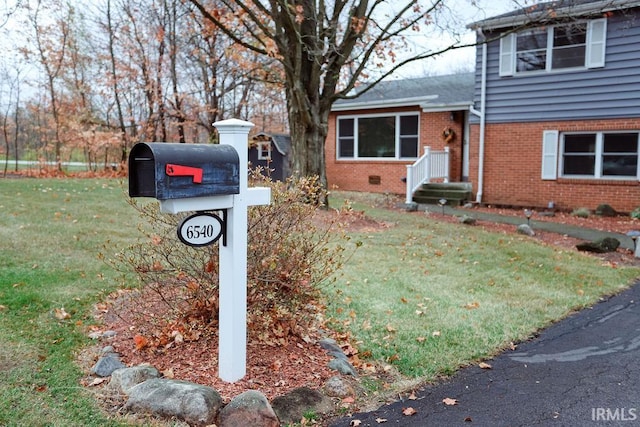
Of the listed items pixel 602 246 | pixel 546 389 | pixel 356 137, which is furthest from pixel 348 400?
pixel 356 137

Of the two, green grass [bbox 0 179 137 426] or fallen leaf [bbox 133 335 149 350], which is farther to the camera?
fallen leaf [bbox 133 335 149 350]

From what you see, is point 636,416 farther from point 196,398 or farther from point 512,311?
point 196,398

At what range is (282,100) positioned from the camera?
25109 mm

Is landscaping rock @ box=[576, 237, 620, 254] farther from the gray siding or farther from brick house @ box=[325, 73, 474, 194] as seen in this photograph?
brick house @ box=[325, 73, 474, 194]

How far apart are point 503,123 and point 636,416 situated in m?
12.7

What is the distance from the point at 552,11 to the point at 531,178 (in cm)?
520

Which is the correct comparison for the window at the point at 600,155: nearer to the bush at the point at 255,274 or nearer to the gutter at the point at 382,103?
the gutter at the point at 382,103

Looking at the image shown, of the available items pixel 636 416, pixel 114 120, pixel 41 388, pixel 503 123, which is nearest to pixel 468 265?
pixel 636 416

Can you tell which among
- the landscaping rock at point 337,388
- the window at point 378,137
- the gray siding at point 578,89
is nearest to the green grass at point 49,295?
the landscaping rock at point 337,388

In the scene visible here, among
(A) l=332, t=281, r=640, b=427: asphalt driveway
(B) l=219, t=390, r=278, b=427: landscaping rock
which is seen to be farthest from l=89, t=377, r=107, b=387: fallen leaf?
(A) l=332, t=281, r=640, b=427: asphalt driveway

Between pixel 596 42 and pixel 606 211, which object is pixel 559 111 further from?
pixel 606 211

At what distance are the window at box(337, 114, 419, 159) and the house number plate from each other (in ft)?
50.1

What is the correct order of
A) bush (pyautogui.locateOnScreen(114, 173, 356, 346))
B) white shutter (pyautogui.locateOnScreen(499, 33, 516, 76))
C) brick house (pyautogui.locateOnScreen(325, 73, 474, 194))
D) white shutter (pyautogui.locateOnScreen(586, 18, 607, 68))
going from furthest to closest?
brick house (pyautogui.locateOnScreen(325, 73, 474, 194)) < white shutter (pyautogui.locateOnScreen(499, 33, 516, 76)) < white shutter (pyautogui.locateOnScreen(586, 18, 607, 68)) < bush (pyautogui.locateOnScreen(114, 173, 356, 346))

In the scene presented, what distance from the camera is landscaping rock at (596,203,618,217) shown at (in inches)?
529
